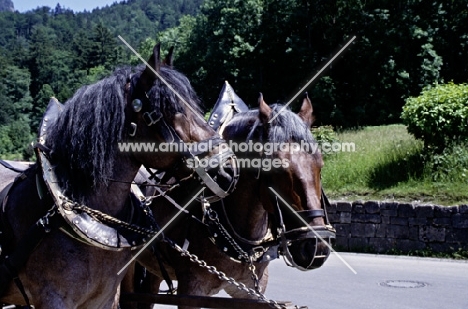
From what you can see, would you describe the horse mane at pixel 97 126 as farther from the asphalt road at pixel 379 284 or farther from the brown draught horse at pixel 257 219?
the asphalt road at pixel 379 284

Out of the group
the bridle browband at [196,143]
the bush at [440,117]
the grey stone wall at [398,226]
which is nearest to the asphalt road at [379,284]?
the grey stone wall at [398,226]

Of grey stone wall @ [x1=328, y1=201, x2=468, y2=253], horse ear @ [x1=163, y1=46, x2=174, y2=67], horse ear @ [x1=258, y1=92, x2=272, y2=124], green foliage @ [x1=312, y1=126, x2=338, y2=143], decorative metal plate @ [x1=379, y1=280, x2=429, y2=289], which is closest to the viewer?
horse ear @ [x1=163, y1=46, x2=174, y2=67]

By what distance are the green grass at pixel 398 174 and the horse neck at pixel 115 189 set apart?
919cm

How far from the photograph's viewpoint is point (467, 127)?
12.5m

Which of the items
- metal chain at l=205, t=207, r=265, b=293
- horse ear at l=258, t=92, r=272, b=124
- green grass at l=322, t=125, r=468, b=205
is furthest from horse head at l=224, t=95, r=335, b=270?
green grass at l=322, t=125, r=468, b=205

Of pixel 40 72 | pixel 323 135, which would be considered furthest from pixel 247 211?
pixel 40 72

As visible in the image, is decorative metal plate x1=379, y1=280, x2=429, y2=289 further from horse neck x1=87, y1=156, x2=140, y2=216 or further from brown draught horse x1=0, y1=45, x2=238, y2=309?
horse neck x1=87, y1=156, x2=140, y2=216

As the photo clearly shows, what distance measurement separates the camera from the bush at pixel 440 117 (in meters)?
12.4

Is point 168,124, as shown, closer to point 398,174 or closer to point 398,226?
point 398,226

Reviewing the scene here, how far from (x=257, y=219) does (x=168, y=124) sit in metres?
1.30

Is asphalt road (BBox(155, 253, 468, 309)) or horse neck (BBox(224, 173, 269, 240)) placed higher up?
horse neck (BBox(224, 173, 269, 240))

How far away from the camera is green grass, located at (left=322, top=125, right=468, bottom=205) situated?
12.2 metres

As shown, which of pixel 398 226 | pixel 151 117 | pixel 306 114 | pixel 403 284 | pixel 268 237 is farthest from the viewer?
pixel 398 226

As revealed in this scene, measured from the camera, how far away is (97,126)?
138 inches
